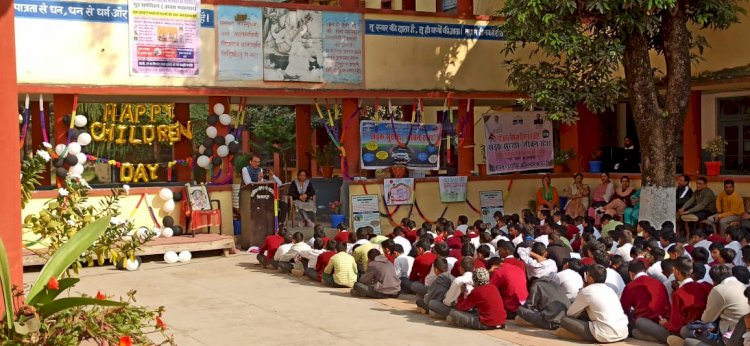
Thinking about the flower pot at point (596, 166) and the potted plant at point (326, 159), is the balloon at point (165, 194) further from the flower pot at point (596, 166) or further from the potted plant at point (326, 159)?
the flower pot at point (596, 166)

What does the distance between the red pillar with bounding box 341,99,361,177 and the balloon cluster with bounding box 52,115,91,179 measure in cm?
517

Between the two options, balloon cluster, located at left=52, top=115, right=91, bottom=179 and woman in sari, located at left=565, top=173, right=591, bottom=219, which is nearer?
balloon cluster, located at left=52, top=115, right=91, bottom=179

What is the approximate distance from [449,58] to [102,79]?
747 centimetres

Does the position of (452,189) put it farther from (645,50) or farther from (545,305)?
(545,305)

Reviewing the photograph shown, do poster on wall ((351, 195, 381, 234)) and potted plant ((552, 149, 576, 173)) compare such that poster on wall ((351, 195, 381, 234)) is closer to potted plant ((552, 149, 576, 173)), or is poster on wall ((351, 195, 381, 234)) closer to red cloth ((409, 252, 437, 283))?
potted plant ((552, 149, 576, 173))

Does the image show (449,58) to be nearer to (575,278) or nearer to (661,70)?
(661,70)

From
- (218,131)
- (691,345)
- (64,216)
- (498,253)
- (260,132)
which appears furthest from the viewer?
(260,132)

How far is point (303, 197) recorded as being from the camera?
760 inches

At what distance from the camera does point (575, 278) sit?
37.0 feet

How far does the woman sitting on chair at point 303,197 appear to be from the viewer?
19.3 metres

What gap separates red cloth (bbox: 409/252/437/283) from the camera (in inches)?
510

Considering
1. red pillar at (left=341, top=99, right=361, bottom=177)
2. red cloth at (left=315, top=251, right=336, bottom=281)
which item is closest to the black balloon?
red cloth at (left=315, top=251, right=336, bottom=281)

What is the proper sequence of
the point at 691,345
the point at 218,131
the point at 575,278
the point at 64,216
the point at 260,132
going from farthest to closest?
the point at 260,132 → the point at 218,131 → the point at 575,278 → the point at 691,345 → the point at 64,216

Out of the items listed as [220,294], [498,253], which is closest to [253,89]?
[220,294]
